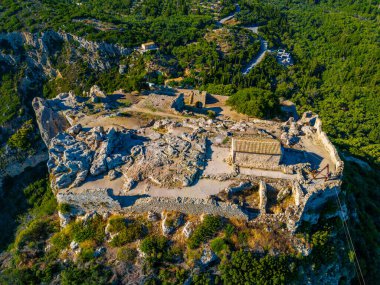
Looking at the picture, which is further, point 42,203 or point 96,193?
point 42,203

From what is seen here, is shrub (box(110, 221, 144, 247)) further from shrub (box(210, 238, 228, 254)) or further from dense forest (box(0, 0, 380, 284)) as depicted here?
shrub (box(210, 238, 228, 254))

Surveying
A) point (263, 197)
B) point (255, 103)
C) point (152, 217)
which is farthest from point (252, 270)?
point (255, 103)

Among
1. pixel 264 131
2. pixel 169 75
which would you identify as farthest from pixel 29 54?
pixel 264 131

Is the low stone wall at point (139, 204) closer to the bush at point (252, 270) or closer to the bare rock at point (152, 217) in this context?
the bare rock at point (152, 217)

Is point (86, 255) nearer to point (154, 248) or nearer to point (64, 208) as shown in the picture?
point (64, 208)

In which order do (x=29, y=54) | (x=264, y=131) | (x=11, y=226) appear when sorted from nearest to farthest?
(x=264, y=131), (x=11, y=226), (x=29, y=54)

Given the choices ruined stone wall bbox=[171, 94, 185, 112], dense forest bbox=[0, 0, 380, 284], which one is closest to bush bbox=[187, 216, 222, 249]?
dense forest bbox=[0, 0, 380, 284]

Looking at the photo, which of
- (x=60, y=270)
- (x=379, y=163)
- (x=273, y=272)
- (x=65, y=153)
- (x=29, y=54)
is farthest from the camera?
(x=29, y=54)

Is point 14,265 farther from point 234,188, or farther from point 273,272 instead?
point 273,272
